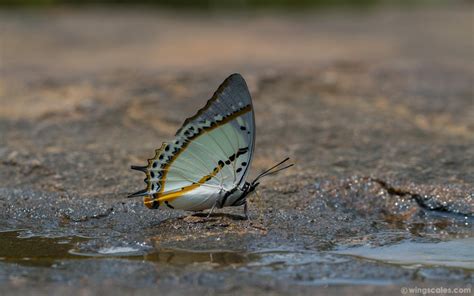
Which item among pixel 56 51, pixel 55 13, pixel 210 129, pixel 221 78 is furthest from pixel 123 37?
pixel 210 129

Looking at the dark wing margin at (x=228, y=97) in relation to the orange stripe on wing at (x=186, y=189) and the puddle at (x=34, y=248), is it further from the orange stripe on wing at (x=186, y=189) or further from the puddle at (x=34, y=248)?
the puddle at (x=34, y=248)

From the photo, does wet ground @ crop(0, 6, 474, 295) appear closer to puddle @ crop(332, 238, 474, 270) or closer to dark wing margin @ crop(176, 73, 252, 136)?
puddle @ crop(332, 238, 474, 270)

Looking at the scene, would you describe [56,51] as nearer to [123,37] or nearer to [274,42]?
[123,37]

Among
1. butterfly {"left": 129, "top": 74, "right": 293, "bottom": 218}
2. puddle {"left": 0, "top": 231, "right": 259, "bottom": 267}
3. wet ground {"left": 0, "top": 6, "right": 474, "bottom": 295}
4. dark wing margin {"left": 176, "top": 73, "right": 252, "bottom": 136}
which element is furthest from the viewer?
butterfly {"left": 129, "top": 74, "right": 293, "bottom": 218}

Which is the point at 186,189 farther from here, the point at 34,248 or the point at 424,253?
the point at 424,253

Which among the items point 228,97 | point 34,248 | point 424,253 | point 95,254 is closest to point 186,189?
point 228,97

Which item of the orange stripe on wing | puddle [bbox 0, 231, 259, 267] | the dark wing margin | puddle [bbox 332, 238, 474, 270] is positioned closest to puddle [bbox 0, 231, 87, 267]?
puddle [bbox 0, 231, 259, 267]

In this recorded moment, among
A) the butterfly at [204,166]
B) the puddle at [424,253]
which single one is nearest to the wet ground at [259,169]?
the puddle at [424,253]
